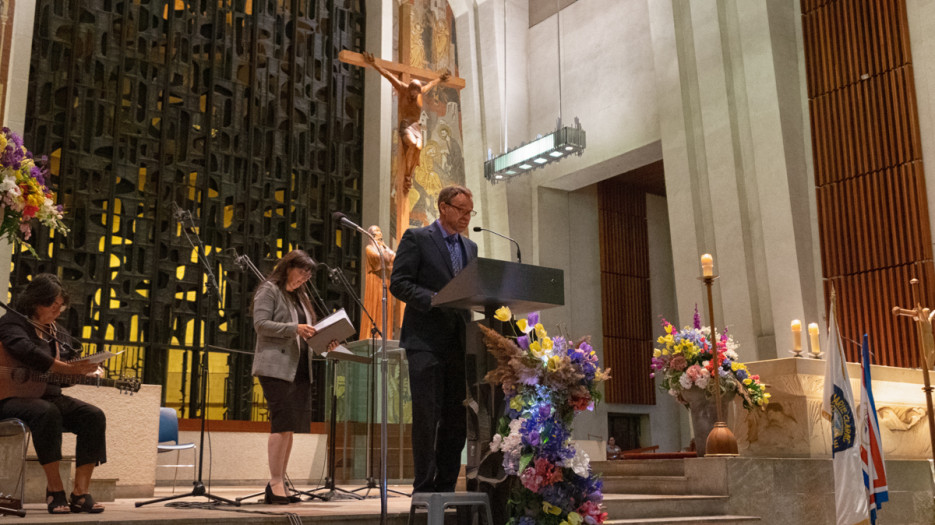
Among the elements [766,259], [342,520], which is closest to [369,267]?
[766,259]

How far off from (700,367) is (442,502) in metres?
3.43

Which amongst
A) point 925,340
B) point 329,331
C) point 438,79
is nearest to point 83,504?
point 329,331

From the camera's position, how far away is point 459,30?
1256 cm

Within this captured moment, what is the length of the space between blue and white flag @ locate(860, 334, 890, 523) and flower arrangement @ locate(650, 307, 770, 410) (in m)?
0.98

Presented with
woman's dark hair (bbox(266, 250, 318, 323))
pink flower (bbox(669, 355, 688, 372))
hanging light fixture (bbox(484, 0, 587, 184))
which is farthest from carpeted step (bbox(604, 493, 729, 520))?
hanging light fixture (bbox(484, 0, 587, 184))

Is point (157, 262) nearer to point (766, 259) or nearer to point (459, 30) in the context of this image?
point (459, 30)

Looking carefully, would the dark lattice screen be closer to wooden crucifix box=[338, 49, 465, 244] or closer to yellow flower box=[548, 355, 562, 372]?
wooden crucifix box=[338, 49, 465, 244]

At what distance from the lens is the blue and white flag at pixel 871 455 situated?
4.88 m

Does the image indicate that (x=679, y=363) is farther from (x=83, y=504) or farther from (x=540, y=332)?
(x=83, y=504)

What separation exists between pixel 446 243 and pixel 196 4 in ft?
28.2

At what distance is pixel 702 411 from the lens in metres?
6.07

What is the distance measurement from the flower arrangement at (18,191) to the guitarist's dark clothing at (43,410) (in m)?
0.41

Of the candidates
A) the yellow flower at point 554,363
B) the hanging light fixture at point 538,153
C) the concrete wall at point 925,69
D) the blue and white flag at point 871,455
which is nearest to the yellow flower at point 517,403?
the yellow flower at point 554,363

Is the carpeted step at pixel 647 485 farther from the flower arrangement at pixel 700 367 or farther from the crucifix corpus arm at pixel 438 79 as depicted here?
the crucifix corpus arm at pixel 438 79
